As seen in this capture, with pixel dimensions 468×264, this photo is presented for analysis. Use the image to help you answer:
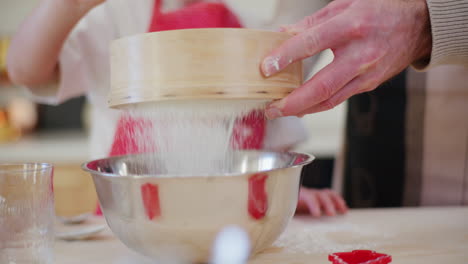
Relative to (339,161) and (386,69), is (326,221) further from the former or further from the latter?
(339,161)

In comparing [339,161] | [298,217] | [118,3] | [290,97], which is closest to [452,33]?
[290,97]

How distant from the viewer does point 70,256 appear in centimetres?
48

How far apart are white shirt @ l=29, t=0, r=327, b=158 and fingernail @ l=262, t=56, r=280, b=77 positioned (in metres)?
0.48

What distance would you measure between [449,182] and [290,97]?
68 centimetres

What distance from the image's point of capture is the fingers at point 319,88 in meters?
0.44

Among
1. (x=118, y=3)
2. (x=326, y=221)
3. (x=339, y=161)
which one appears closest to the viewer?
(x=326, y=221)

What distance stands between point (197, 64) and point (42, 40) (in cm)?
48

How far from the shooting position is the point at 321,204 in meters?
0.68

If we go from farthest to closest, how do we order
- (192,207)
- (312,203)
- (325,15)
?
Answer: (312,203) < (325,15) < (192,207)

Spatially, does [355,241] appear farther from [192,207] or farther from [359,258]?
[192,207]

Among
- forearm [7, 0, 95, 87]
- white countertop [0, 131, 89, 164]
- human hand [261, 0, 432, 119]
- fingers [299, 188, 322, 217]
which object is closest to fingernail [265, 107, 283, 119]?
human hand [261, 0, 432, 119]

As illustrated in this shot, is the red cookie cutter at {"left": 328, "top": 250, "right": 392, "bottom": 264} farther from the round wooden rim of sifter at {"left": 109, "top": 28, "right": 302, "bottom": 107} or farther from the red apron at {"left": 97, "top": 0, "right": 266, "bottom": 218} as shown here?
the red apron at {"left": 97, "top": 0, "right": 266, "bottom": 218}

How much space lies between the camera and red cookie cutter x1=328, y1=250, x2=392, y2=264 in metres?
0.42

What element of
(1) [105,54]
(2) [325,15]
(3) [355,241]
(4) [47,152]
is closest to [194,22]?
(1) [105,54]
